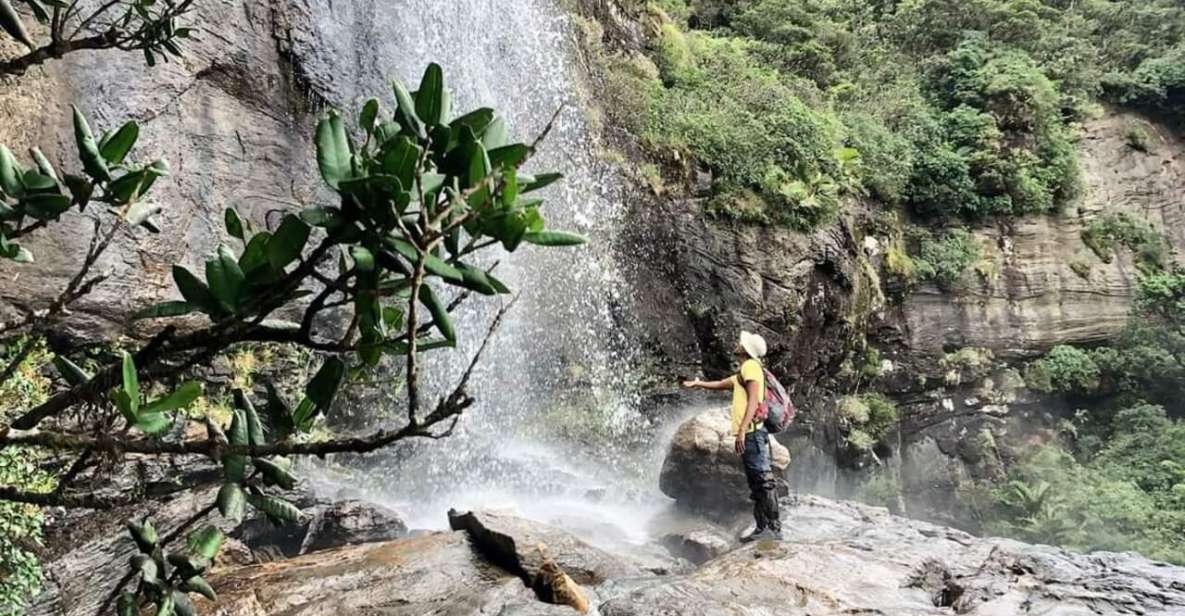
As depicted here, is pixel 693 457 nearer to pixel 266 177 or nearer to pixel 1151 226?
pixel 266 177

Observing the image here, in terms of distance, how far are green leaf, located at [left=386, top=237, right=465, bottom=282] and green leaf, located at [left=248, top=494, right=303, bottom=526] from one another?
0.66 metres

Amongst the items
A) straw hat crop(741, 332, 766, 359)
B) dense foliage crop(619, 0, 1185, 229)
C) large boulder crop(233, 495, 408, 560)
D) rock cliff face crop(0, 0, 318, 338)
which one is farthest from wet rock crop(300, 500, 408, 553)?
dense foliage crop(619, 0, 1185, 229)

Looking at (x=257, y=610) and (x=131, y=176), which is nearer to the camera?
(x=131, y=176)

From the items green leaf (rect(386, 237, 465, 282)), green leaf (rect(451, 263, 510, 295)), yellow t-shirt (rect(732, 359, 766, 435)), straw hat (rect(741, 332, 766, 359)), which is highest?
green leaf (rect(386, 237, 465, 282))

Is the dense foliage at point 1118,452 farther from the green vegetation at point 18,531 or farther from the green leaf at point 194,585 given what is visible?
the green leaf at point 194,585

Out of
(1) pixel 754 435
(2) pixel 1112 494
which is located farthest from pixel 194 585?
(2) pixel 1112 494

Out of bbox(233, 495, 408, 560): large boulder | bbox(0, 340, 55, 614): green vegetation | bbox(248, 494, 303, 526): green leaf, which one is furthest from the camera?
bbox(233, 495, 408, 560): large boulder

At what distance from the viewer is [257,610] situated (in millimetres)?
3963

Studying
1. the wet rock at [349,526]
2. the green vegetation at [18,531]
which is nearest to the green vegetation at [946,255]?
the wet rock at [349,526]

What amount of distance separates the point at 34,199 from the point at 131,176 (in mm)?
186

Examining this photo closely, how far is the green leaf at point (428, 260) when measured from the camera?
1251 millimetres

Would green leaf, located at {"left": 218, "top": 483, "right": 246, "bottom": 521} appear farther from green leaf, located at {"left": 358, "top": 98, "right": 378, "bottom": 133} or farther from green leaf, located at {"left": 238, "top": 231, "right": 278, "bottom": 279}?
green leaf, located at {"left": 358, "top": 98, "right": 378, "bottom": 133}

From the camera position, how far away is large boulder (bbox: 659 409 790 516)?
7.89m

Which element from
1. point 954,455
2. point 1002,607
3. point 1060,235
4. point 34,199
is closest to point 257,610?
point 34,199
